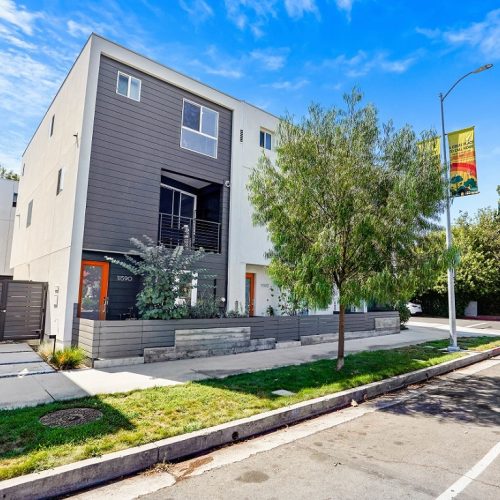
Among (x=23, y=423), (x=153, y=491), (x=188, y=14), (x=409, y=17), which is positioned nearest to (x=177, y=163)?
(x=188, y=14)

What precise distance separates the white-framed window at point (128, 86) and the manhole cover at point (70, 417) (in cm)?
979

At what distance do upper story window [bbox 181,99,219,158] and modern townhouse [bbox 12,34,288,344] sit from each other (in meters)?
0.04

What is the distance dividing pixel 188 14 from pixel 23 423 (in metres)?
9.16

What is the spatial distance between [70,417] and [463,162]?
13.0m

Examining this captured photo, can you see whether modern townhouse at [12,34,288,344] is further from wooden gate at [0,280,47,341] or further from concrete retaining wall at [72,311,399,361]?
concrete retaining wall at [72,311,399,361]

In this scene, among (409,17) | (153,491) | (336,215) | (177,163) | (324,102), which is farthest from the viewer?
(177,163)

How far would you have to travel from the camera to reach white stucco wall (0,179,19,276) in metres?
22.0

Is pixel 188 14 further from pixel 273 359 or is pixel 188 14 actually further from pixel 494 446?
pixel 494 446

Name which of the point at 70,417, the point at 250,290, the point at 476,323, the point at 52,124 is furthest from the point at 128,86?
the point at 476,323

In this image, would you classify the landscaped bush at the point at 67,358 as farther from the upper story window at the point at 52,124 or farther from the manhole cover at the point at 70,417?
the upper story window at the point at 52,124

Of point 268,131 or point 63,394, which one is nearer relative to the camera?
point 63,394

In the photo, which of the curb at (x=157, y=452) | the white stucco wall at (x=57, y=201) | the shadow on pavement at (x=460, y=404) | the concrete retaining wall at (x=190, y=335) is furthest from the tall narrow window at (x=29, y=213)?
the shadow on pavement at (x=460, y=404)

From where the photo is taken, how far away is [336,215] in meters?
7.53

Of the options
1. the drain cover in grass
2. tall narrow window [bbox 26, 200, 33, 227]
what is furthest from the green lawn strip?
tall narrow window [bbox 26, 200, 33, 227]
